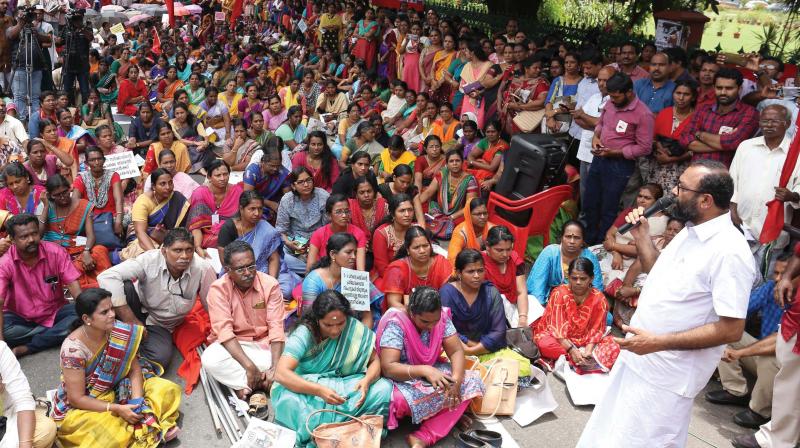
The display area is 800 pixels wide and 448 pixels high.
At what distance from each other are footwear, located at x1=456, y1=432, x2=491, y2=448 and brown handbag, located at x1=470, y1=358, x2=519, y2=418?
310 millimetres

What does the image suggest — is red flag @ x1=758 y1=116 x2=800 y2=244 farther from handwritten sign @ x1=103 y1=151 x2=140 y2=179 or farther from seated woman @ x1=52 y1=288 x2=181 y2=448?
handwritten sign @ x1=103 y1=151 x2=140 y2=179

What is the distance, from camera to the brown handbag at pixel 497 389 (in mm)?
4191

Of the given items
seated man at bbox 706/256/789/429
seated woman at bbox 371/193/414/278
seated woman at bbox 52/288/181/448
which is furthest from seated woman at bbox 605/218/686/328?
seated woman at bbox 52/288/181/448

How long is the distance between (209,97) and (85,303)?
6.74 metres

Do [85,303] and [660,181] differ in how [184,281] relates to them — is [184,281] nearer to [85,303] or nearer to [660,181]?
[85,303]

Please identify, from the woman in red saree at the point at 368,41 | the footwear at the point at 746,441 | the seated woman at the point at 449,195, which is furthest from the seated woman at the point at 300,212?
the woman in red saree at the point at 368,41

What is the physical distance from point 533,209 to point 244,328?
267 centimetres

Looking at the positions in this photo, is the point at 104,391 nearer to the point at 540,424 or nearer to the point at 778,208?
the point at 540,424

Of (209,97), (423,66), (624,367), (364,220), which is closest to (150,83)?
(209,97)

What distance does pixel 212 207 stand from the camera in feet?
20.0

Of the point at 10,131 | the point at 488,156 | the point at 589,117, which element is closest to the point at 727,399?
the point at 589,117

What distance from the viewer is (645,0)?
11391 mm

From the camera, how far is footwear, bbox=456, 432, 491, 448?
381cm

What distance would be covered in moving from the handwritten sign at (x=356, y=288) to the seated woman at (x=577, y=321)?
122cm
